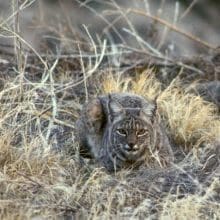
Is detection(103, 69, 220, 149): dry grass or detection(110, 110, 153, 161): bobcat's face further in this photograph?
detection(103, 69, 220, 149): dry grass

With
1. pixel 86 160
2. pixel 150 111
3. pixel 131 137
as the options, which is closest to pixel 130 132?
pixel 131 137

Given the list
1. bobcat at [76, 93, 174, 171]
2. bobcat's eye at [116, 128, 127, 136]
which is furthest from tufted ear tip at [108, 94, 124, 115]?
bobcat's eye at [116, 128, 127, 136]

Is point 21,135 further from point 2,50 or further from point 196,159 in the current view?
point 2,50

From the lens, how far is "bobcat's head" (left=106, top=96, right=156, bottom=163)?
24.7 ft

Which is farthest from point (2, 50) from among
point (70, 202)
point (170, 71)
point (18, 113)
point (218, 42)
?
point (218, 42)

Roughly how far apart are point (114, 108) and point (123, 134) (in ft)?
1.11

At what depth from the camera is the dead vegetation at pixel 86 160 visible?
6422mm

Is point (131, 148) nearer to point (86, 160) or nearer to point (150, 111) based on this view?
point (150, 111)

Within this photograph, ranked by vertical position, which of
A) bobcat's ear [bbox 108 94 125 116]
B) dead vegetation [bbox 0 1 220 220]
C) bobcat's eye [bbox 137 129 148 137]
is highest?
bobcat's ear [bbox 108 94 125 116]

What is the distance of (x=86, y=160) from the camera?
7.96 meters

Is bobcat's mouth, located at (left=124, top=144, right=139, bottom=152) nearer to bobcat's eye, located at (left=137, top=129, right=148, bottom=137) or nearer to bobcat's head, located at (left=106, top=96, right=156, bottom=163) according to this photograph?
bobcat's head, located at (left=106, top=96, right=156, bottom=163)

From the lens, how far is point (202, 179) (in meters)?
7.18

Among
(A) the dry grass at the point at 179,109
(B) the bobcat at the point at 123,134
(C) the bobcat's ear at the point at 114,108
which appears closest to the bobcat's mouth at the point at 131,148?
(B) the bobcat at the point at 123,134

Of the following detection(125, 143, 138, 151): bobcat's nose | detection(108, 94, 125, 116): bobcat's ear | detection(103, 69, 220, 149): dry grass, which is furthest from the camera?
detection(103, 69, 220, 149): dry grass
